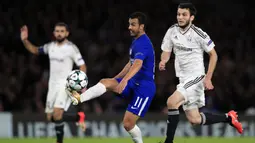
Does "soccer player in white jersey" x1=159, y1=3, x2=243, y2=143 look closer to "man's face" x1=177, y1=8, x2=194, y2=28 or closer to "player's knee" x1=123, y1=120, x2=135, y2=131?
"man's face" x1=177, y1=8, x2=194, y2=28

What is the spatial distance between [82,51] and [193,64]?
8.16m

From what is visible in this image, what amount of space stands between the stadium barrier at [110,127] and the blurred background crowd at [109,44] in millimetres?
1022

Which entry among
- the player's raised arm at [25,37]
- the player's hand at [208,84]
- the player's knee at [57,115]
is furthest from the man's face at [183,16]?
the player's raised arm at [25,37]

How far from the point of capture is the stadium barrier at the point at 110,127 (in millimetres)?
15742

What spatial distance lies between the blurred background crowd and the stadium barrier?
1.02 meters

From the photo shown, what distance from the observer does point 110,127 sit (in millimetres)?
15922

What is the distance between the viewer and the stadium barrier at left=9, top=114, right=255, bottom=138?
620 inches

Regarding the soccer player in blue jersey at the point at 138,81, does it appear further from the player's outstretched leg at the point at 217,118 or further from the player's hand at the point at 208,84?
the player's outstretched leg at the point at 217,118

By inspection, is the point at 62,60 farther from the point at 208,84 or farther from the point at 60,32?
the point at 208,84

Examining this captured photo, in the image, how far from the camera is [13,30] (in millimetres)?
17953

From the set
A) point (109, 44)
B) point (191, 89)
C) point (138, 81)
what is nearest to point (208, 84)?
point (191, 89)

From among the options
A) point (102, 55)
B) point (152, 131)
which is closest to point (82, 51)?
point (102, 55)

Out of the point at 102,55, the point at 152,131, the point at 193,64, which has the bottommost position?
the point at 152,131

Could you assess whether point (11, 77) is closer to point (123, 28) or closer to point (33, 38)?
point (33, 38)
